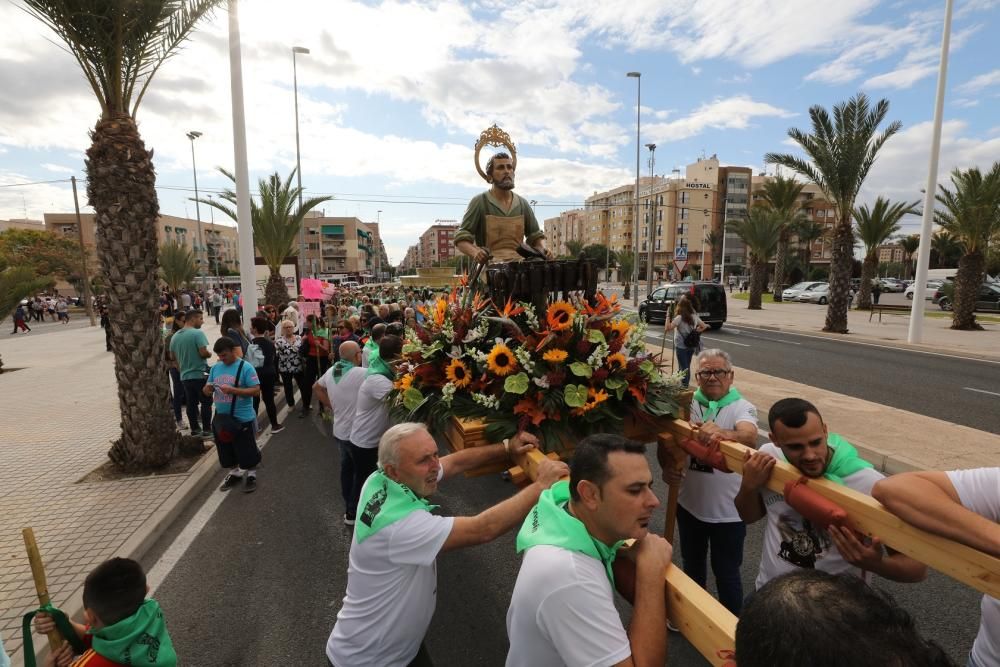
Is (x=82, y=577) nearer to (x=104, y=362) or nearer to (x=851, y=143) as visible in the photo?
(x=104, y=362)

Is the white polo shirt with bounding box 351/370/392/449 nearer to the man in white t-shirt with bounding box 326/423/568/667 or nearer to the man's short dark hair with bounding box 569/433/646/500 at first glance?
the man in white t-shirt with bounding box 326/423/568/667

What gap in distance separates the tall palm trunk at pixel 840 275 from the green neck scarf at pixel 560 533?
2118 cm

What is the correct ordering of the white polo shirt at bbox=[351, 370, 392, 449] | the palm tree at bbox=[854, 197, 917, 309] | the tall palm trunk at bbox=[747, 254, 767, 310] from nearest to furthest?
the white polo shirt at bbox=[351, 370, 392, 449] < the palm tree at bbox=[854, 197, 917, 309] < the tall palm trunk at bbox=[747, 254, 767, 310]

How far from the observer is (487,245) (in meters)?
4.46

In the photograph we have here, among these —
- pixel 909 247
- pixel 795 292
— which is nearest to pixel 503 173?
pixel 795 292

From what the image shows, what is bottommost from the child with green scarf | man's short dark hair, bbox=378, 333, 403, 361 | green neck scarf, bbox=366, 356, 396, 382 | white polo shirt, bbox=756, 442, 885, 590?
the child with green scarf

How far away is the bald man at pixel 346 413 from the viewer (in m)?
4.92

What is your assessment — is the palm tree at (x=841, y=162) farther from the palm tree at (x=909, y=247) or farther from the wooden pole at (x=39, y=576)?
the palm tree at (x=909, y=247)

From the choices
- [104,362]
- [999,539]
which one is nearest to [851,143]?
[999,539]

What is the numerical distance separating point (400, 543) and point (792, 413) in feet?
5.77

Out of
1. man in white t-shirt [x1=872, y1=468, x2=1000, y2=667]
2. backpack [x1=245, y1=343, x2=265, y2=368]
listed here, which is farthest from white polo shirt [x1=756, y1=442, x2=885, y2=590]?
backpack [x1=245, y1=343, x2=265, y2=368]

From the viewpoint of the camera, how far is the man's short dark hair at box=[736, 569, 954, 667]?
34.5 inches

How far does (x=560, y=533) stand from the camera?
1626 mm

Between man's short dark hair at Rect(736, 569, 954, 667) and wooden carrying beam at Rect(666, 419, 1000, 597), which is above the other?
man's short dark hair at Rect(736, 569, 954, 667)
